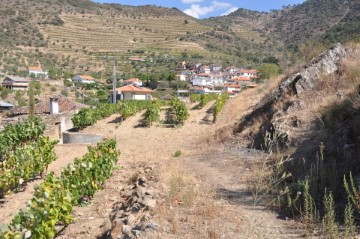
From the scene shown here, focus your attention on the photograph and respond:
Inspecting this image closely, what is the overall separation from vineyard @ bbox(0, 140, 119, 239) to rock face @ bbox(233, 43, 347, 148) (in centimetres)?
522

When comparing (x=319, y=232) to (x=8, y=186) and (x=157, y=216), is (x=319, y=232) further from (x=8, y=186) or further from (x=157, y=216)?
(x=8, y=186)

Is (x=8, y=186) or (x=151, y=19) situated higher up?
(x=151, y=19)

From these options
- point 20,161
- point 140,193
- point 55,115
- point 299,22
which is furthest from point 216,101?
point 299,22

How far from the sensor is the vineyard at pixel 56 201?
5809 millimetres

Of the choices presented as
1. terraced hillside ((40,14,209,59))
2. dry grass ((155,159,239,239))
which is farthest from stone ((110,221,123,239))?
terraced hillside ((40,14,209,59))

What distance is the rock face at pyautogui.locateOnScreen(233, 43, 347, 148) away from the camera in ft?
39.4

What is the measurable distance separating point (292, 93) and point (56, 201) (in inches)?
356

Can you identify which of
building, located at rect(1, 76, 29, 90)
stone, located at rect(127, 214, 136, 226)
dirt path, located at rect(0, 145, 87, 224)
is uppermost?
building, located at rect(1, 76, 29, 90)

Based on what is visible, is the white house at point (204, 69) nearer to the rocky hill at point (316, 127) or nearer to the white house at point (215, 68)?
the white house at point (215, 68)

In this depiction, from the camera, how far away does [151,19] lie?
12462 centimetres

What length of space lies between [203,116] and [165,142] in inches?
228

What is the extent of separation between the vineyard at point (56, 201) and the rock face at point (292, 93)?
522cm

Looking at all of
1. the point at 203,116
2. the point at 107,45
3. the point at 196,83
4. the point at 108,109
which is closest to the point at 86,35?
the point at 107,45

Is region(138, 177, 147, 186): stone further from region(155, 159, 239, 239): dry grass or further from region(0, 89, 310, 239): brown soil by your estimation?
region(155, 159, 239, 239): dry grass
